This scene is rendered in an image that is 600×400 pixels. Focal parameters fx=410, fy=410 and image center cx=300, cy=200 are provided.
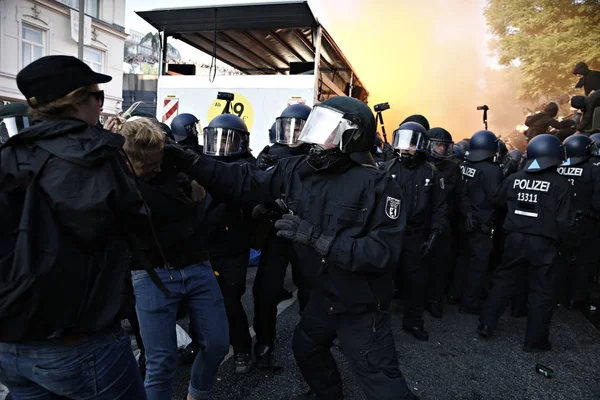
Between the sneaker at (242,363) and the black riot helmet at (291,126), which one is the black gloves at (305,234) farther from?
the black riot helmet at (291,126)

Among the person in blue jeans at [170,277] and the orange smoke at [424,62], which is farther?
the orange smoke at [424,62]

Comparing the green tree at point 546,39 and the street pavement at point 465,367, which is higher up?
the green tree at point 546,39

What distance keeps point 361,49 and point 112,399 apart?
58.7ft

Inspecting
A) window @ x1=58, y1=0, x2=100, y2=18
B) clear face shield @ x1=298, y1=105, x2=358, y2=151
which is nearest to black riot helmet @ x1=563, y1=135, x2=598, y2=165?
clear face shield @ x1=298, y1=105, x2=358, y2=151

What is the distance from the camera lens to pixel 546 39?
19.8 metres

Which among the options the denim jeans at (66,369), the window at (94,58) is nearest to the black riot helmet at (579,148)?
the denim jeans at (66,369)

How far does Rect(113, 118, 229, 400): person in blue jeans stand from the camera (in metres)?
2.12

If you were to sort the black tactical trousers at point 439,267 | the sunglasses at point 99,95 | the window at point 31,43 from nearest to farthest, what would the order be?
the sunglasses at point 99,95 → the black tactical trousers at point 439,267 → the window at point 31,43

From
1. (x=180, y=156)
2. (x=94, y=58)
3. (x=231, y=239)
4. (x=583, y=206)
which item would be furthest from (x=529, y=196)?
(x=94, y=58)

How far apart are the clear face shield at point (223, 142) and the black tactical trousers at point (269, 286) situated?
32.1 inches

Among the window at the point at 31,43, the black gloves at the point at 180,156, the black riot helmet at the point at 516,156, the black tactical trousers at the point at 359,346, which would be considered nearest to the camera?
the black tactical trousers at the point at 359,346

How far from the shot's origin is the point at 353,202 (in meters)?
2.21

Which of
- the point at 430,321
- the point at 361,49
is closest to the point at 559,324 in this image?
the point at 430,321

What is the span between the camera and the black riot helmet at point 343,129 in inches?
90.8
